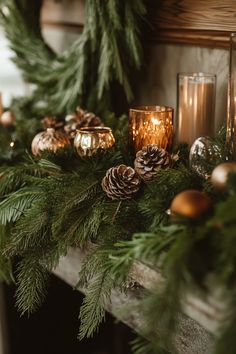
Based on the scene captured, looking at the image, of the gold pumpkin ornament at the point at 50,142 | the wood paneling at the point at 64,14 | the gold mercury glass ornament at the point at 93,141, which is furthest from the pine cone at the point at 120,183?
the wood paneling at the point at 64,14

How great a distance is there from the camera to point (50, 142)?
38.8 inches

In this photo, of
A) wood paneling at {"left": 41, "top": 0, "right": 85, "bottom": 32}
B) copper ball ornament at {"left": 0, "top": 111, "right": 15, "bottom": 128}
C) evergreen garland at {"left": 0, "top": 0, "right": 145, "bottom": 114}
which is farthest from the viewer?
wood paneling at {"left": 41, "top": 0, "right": 85, "bottom": 32}

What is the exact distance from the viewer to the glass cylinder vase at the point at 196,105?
0.98 m

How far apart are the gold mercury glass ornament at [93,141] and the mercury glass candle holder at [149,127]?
45 mm

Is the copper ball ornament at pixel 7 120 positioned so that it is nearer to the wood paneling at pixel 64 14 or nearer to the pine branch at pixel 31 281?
the wood paneling at pixel 64 14

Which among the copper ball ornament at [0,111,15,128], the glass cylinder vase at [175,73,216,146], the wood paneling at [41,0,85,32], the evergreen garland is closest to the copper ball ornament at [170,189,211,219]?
the glass cylinder vase at [175,73,216,146]

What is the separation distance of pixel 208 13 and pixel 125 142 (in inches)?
12.2

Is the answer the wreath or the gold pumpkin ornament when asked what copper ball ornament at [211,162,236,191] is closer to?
the wreath

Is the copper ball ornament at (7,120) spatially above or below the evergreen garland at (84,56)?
below

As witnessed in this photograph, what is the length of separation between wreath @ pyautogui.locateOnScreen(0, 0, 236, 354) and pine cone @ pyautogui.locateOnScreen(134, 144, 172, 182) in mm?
13

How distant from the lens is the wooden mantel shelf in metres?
0.56

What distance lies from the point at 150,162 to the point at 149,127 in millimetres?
117

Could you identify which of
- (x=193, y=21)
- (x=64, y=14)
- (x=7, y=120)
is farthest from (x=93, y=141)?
(x=64, y=14)

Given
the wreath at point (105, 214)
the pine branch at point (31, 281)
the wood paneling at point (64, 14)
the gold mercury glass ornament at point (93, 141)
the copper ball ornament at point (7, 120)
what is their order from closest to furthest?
the wreath at point (105, 214)
the pine branch at point (31, 281)
the gold mercury glass ornament at point (93, 141)
the copper ball ornament at point (7, 120)
the wood paneling at point (64, 14)
